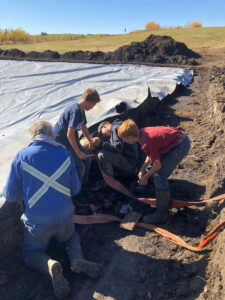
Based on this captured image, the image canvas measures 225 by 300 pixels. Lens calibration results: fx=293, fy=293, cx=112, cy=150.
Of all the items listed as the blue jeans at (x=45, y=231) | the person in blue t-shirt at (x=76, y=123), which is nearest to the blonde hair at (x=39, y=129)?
the blue jeans at (x=45, y=231)

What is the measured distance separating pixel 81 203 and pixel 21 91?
5533 mm

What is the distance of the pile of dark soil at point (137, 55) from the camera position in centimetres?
1683

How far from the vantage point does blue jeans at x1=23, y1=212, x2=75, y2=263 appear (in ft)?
9.54

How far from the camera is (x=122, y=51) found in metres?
18.1

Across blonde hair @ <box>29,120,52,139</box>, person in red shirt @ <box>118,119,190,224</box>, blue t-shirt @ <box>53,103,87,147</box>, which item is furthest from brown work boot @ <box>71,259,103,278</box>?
blue t-shirt @ <box>53,103,87,147</box>

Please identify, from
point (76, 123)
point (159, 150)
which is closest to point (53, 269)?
point (159, 150)

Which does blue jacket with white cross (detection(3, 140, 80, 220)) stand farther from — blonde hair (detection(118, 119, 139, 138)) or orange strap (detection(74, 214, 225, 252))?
orange strap (detection(74, 214, 225, 252))

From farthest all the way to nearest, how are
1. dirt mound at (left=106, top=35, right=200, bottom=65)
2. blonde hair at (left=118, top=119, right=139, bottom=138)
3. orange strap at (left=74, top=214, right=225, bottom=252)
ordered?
dirt mound at (left=106, top=35, right=200, bottom=65), blonde hair at (left=118, top=119, right=139, bottom=138), orange strap at (left=74, top=214, right=225, bottom=252)

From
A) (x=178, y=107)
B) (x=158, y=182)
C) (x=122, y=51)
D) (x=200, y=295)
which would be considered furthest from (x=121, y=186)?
(x=122, y=51)

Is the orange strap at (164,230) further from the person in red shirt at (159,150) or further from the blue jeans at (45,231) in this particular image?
the blue jeans at (45,231)

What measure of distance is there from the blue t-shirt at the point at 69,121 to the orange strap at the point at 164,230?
45.5 inches

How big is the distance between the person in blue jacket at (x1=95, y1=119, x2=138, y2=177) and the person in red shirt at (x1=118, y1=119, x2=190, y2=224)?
889 millimetres

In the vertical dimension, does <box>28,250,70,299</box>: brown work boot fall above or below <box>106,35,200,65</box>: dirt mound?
below

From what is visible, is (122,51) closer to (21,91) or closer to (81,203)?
(21,91)
